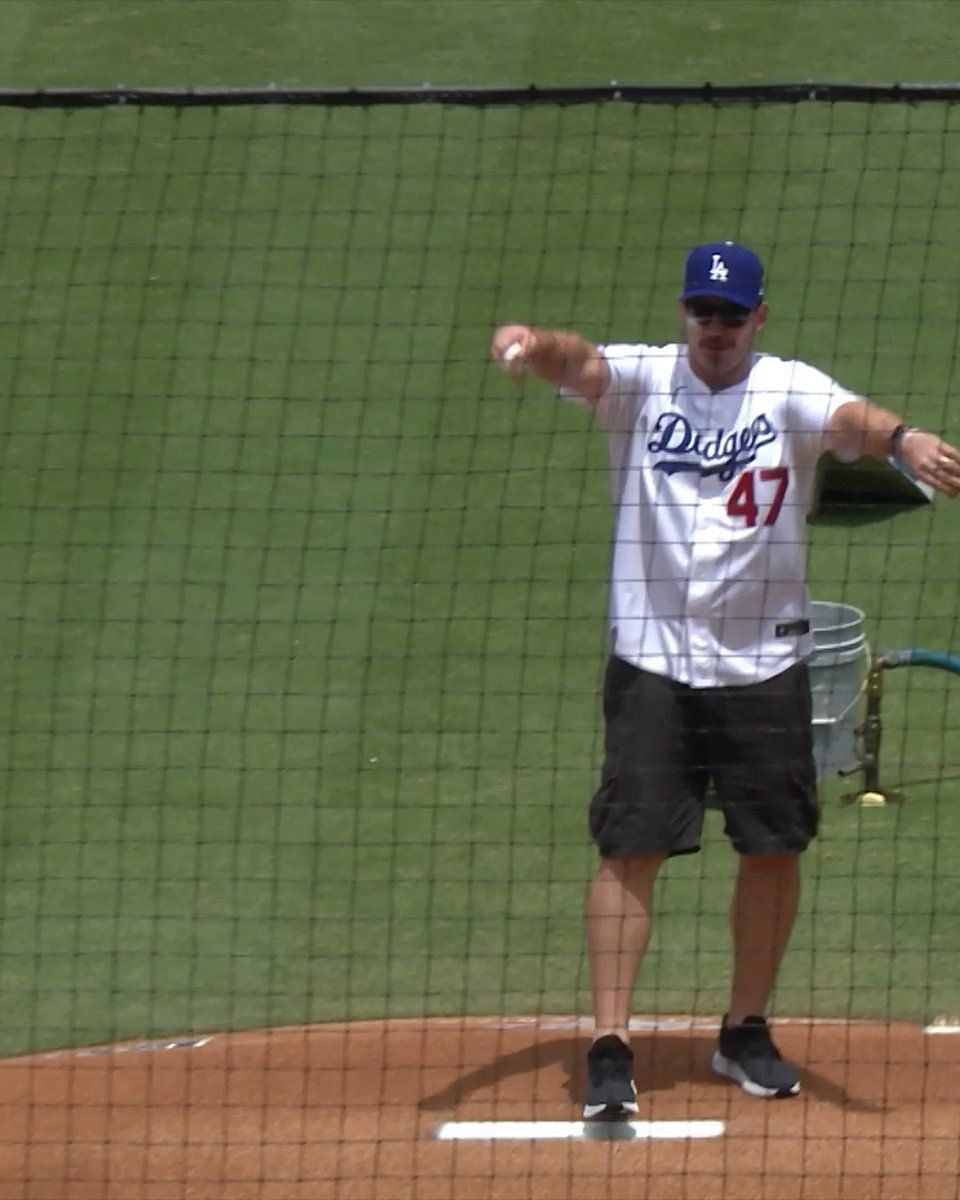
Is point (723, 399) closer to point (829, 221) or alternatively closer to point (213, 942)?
point (213, 942)

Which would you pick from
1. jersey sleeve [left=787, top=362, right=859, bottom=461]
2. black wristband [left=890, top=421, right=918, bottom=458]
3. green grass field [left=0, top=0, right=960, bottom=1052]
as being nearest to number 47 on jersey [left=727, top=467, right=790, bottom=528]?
jersey sleeve [left=787, top=362, right=859, bottom=461]

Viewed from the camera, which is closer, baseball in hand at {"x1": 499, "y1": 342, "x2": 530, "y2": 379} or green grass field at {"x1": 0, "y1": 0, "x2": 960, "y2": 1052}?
baseball in hand at {"x1": 499, "y1": 342, "x2": 530, "y2": 379}

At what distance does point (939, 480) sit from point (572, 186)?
22.9ft

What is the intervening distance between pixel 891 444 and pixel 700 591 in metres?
0.56

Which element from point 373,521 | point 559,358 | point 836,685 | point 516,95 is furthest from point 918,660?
point 373,521

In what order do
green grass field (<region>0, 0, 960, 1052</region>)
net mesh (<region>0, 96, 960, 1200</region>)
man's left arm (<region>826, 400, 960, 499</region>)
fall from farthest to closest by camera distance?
green grass field (<region>0, 0, 960, 1052</region>), net mesh (<region>0, 96, 960, 1200</region>), man's left arm (<region>826, 400, 960, 499</region>)

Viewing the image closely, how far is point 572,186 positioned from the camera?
12094 millimetres

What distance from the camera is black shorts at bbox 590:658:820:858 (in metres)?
5.58

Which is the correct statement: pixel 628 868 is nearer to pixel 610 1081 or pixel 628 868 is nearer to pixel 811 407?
pixel 610 1081

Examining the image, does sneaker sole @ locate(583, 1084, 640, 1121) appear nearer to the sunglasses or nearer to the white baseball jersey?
the white baseball jersey

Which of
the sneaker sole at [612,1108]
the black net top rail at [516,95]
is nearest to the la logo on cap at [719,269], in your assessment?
the black net top rail at [516,95]

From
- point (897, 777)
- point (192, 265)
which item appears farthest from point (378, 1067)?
point (192, 265)

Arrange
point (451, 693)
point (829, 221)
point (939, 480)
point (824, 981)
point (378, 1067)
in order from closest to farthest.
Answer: point (939, 480) < point (378, 1067) < point (824, 981) < point (451, 693) < point (829, 221)

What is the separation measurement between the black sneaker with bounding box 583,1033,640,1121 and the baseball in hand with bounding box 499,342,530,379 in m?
1.59
